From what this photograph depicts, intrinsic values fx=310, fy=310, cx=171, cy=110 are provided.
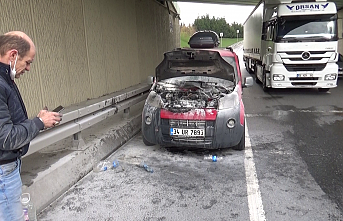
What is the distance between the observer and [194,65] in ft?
21.0

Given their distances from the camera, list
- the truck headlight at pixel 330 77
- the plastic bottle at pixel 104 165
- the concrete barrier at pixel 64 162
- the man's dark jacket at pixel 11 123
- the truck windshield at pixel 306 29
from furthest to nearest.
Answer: the truck headlight at pixel 330 77 < the truck windshield at pixel 306 29 < the plastic bottle at pixel 104 165 < the concrete barrier at pixel 64 162 < the man's dark jacket at pixel 11 123

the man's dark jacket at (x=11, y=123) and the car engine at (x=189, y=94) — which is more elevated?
the man's dark jacket at (x=11, y=123)

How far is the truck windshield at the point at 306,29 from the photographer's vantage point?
11.1 metres

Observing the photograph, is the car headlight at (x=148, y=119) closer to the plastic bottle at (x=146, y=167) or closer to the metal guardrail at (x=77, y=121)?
the metal guardrail at (x=77, y=121)

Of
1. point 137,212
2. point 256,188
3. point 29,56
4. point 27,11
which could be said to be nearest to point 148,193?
point 137,212

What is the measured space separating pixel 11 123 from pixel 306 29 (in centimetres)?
1127

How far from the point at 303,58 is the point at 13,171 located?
1102 centimetres

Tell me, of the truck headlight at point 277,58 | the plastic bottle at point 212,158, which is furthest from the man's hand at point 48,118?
the truck headlight at point 277,58

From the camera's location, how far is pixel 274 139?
634 centimetres

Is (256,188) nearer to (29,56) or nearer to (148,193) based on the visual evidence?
(148,193)

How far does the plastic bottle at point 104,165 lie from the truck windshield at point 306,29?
8.65 metres

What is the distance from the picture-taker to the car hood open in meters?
6.19

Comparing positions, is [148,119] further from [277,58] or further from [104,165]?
[277,58]

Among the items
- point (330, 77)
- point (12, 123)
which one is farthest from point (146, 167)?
point (330, 77)
